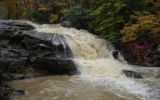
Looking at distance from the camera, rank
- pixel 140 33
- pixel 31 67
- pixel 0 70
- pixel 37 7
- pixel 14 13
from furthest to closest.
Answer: pixel 14 13 < pixel 37 7 < pixel 140 33 < pixel 31 67 < pixel 0 70

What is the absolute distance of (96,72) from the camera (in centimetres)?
1450

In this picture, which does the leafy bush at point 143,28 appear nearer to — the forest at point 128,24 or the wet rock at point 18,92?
the forest at point 128,24

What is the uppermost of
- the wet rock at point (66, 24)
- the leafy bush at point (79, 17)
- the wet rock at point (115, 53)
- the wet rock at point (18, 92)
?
the leafy bush at point (79, 17)

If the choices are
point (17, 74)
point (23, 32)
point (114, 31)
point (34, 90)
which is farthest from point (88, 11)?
point (34, 90)

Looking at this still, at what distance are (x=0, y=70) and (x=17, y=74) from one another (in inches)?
32.4

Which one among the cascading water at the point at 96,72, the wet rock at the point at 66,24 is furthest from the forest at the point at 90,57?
the wet rock at the point at 66,24

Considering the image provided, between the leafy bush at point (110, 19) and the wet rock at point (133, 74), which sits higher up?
the leafy bush at point (110, 19)

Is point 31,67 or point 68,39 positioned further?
point 68,39

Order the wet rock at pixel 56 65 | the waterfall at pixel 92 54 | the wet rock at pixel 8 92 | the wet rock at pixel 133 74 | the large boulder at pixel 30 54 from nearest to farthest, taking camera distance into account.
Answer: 1. the wet rock at pixel 8 92
2. the wet rock at pixel 133 74
3. the large boulder at pixel 30 54
4. the wet rock at pixel 56 65
5. the waterfall at pixel 92 54

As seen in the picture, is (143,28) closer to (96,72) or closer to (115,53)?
(115,53)

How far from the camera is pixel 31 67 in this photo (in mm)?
14664

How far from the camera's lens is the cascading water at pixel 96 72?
1105 cm

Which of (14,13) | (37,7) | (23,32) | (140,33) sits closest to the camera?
(23,32)

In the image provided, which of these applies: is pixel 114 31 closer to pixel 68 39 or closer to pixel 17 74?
pixel 68 39
